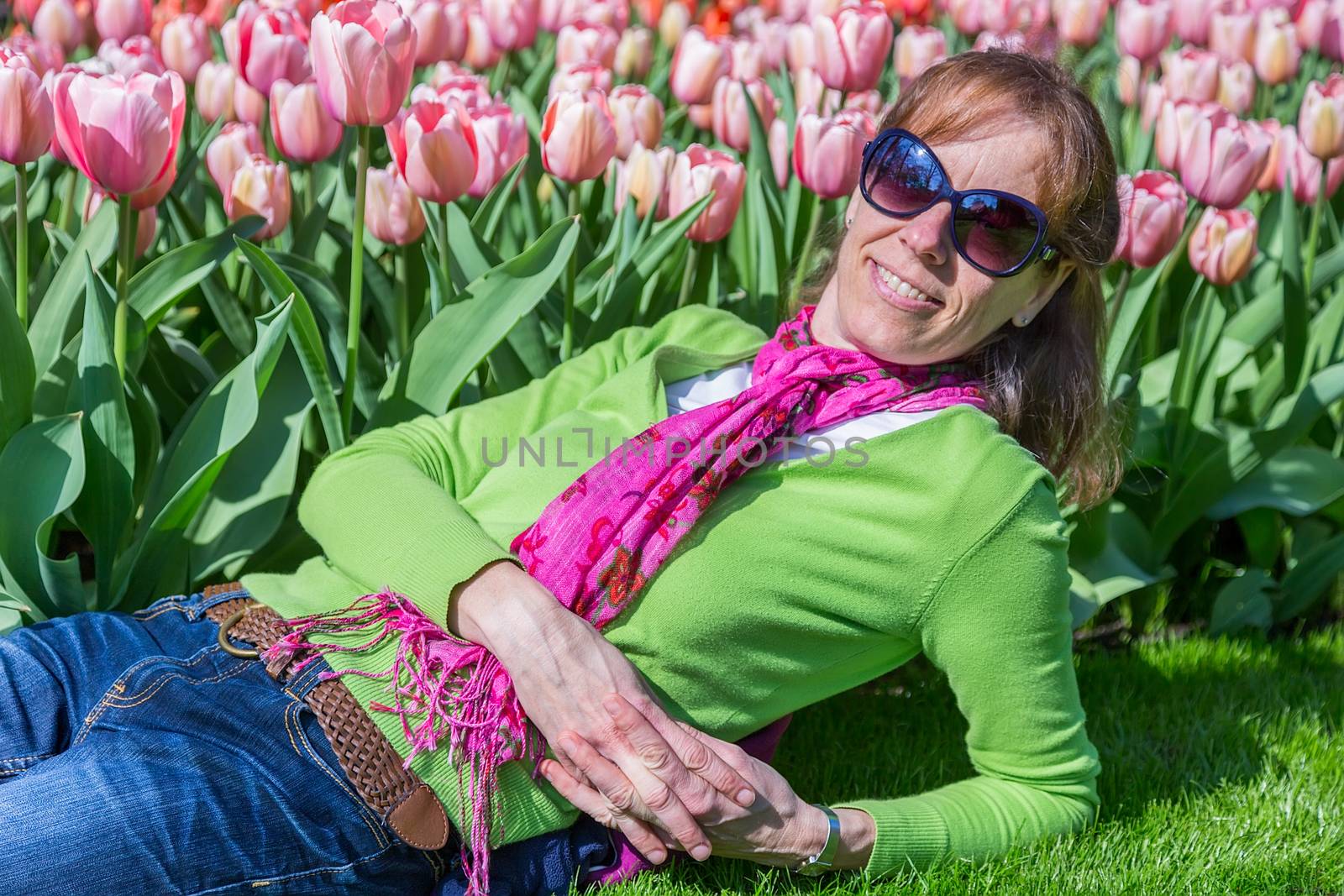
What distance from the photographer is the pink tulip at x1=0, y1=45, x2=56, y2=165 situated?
6.57 ft

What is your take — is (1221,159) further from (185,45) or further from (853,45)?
(185,45)

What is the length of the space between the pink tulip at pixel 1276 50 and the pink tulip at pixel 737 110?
1668 mm

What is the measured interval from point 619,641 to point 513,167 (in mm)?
1206

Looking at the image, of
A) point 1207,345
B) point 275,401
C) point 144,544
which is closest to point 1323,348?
point 1207,345

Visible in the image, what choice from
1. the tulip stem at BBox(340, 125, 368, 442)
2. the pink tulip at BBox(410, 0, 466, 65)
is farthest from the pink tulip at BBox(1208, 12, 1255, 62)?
the tulip stem at BBox(340, 125, 368, 442)

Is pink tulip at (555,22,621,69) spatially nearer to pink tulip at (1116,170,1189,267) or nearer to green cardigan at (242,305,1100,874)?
pink tulip at (1116,170,1189,267)

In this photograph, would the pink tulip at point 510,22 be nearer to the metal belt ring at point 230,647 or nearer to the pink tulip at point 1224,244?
the pink tulip at point 1224,244

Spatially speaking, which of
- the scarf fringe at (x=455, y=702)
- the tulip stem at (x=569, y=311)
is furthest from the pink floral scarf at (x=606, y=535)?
the tulip stem at (x=569, y=311)

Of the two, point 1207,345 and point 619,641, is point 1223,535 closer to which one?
point 1207,345

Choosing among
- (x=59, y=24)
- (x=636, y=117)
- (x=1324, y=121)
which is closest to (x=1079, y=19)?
(x=1324, y=121)

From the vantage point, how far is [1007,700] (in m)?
1.82

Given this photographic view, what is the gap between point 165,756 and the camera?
1672 mm

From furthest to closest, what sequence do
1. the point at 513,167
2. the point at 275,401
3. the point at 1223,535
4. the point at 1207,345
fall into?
the point at 1223,535, the point at 1207,345, the point at 513,167, the point at 275,401

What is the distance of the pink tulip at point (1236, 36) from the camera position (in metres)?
4.12
